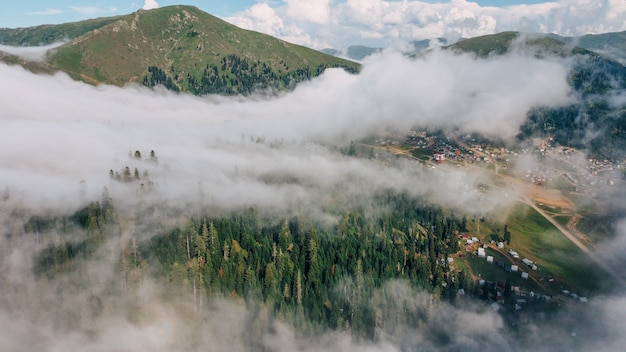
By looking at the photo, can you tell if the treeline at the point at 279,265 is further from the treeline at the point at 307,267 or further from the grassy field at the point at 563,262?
the grassy field at the point at 563,262

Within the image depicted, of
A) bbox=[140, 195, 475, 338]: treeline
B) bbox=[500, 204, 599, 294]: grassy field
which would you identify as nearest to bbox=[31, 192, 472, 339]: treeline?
bbox=[140, 195, 475, 338]: treeline

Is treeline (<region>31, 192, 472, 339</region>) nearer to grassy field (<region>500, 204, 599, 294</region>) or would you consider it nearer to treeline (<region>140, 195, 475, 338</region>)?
treeline (<region>140, 195, 475, 338</region>)

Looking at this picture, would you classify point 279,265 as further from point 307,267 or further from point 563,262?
point 563,262

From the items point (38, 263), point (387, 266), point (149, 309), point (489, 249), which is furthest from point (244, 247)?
point (489, 249)

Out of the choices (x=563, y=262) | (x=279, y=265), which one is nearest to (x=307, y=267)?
(x=279, y=265)

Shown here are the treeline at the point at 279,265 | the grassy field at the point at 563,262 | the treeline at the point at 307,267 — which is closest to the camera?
the treeline at the point at 279,265

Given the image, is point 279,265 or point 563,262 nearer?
point 279,265

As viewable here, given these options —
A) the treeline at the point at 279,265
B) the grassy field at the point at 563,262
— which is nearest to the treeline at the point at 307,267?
the treeline at the point at 279,265

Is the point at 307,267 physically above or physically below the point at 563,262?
above
